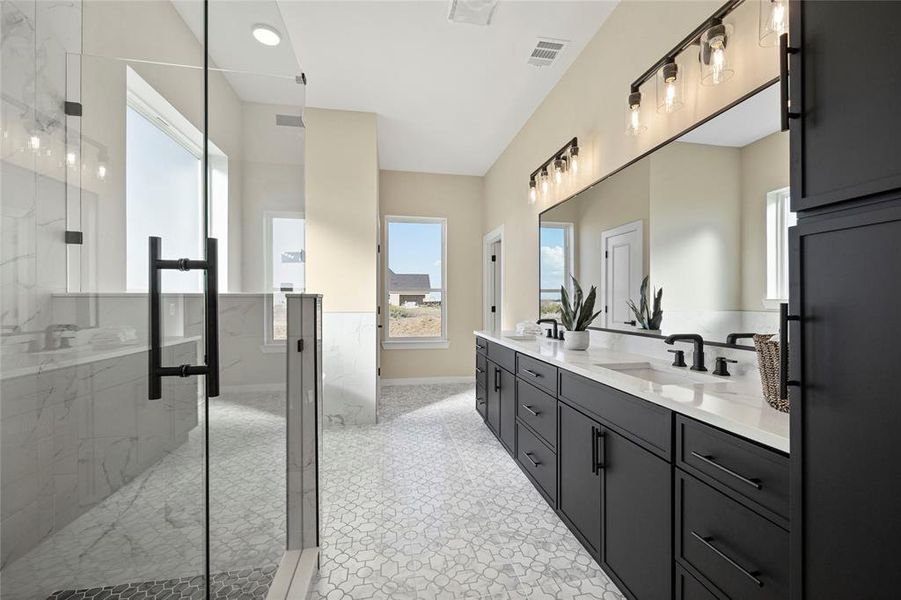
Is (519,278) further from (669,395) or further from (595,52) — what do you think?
(669,395)

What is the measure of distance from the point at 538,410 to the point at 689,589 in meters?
1.14

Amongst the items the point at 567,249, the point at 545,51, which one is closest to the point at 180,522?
the point at 567,249

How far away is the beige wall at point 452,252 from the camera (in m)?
5.20

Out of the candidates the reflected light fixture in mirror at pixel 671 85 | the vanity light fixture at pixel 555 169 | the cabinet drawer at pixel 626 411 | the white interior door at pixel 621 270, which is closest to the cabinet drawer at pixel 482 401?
the white interior door at pixel 621 270

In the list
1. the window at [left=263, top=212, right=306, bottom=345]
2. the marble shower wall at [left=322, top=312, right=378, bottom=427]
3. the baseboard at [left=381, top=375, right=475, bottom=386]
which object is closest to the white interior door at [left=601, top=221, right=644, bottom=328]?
the window at [left=263, top=212, right=306, bottom=345]

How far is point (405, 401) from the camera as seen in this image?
439 cm

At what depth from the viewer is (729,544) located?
3.27ft

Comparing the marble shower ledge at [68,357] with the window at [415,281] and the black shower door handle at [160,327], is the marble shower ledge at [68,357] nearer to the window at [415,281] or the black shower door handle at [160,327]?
the black shower door handle at [160,327]

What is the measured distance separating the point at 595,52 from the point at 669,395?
2.35 metres

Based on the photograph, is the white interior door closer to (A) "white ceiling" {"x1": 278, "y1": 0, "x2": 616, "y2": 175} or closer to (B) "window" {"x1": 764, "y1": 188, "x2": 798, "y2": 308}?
(B) "window" {"x1": 764, "y1": 188, "x2": 798, "y2": 308}

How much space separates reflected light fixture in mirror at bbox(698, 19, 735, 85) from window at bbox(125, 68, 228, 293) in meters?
1.89

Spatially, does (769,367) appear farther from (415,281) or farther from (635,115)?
(415,281)

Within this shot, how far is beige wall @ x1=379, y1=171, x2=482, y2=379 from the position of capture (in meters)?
5.20

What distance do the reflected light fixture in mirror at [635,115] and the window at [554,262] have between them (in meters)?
0.84
